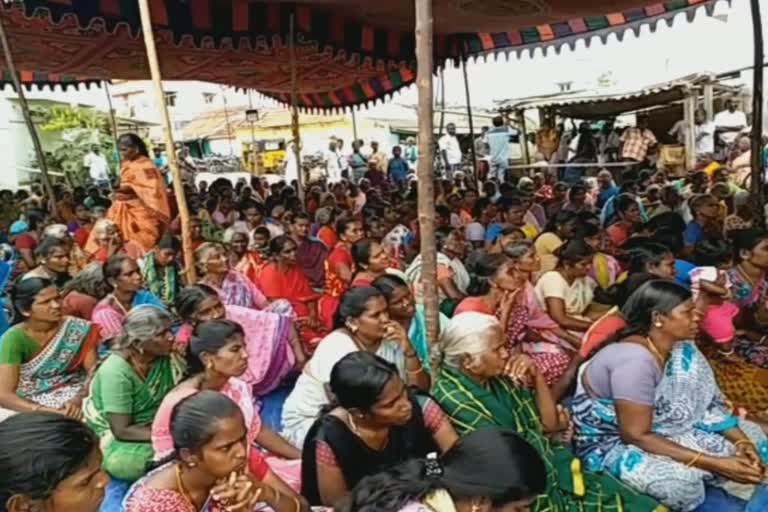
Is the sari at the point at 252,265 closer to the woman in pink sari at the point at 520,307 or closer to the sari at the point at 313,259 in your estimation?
the sari at the point at 313,259

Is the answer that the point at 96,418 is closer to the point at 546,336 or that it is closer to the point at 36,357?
the point at 36,357

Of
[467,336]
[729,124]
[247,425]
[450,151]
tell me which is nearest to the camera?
[247,425]

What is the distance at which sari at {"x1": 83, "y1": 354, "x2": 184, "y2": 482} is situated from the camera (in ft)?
9.97

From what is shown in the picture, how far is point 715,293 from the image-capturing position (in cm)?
388

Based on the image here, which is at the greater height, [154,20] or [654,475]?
[154,20]

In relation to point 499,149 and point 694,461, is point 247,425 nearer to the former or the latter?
point 694,461

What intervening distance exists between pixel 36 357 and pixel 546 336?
2.65 meters

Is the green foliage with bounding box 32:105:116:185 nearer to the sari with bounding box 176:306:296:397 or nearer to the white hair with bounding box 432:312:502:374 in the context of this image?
the sari with bounding box 176:306:296:397

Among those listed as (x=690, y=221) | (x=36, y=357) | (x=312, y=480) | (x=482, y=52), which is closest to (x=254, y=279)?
(x=36, y=357)

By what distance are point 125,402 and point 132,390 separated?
2.1 inches

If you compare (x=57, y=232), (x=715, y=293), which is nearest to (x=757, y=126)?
(x=715, y=293)

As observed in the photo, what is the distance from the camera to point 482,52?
9742 millimetres

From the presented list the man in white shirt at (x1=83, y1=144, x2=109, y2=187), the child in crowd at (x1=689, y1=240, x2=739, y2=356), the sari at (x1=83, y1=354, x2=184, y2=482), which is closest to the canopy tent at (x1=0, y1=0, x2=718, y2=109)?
the child in crowd at (x1=689, y1=240, x2=739, y2=356)

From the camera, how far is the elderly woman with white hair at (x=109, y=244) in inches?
Result: 212
